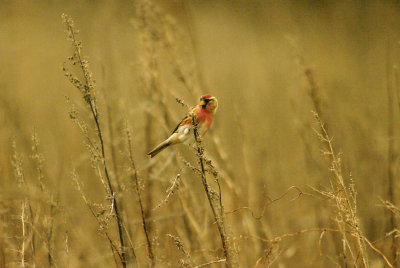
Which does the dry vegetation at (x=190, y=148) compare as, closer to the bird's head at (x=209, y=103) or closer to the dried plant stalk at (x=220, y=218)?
the dried plant stalk at (x=220, y=218)

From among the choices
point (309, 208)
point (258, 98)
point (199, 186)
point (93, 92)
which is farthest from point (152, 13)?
point (258, 98)

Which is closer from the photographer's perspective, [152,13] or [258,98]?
[152,13]

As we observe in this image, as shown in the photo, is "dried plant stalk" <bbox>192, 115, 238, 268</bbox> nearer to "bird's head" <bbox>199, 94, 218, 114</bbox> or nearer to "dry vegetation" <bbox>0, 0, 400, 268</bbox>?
"dry vegetation" <bbox>0, 0, 400, 268</bbox>

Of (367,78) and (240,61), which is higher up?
(240,61)

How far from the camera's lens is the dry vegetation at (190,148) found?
4.38 feet

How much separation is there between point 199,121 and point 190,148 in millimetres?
138

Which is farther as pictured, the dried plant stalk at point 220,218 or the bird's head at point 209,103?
the bird's head at point 209,103

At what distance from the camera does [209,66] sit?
241 inches

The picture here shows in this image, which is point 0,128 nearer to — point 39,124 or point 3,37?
point 39,124

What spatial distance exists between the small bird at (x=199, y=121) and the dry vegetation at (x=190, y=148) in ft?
0.29

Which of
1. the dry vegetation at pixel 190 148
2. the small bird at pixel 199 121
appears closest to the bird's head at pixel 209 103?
the small bird at pixel 199 121

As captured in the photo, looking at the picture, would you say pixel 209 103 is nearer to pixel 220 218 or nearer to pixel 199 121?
pixel 199 121

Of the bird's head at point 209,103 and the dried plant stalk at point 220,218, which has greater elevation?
the bird's head at point 209,103

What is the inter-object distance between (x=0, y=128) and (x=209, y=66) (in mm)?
4021
